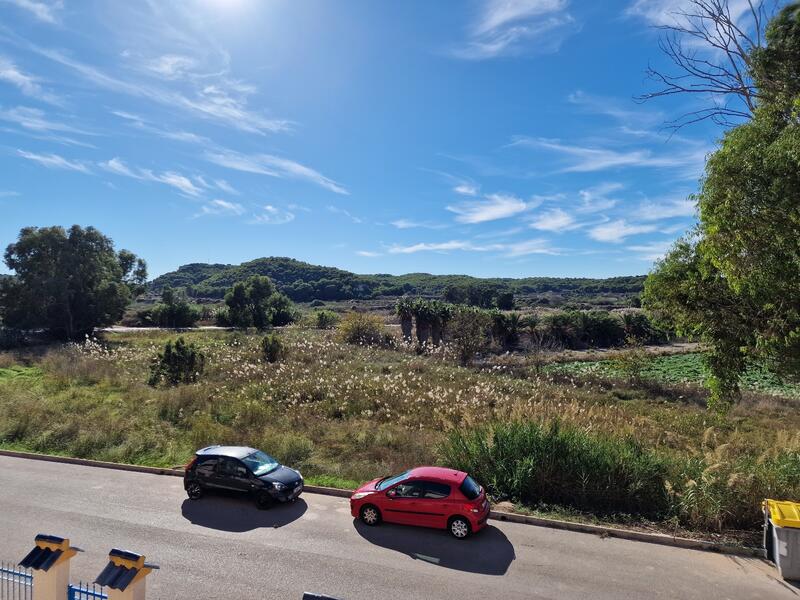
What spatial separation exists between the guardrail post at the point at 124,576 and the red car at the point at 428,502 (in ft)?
20.8

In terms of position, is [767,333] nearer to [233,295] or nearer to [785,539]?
[785,539]

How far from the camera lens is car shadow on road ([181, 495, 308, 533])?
37.1 ft

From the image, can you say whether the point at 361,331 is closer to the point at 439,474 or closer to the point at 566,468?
the point at 566,468

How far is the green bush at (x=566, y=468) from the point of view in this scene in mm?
11664

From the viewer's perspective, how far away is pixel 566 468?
40.0 ft

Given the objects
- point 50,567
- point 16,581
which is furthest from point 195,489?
point 50,567

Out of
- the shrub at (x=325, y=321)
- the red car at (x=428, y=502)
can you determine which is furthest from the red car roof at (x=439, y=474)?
the shrub at (x=325, y=321)

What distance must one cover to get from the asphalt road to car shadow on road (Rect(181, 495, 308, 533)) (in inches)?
1.1

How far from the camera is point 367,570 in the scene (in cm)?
917

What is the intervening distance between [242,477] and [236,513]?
0.84m

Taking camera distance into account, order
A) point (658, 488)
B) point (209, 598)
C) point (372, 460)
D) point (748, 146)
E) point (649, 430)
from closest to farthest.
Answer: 1. point (209, 598)
2. point (748, 146)
3. point (658, 488)
4. point (372, 460)
5. point (649, 430)

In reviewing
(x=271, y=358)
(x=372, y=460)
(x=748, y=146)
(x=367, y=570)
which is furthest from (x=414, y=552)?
(x=271, y=358)

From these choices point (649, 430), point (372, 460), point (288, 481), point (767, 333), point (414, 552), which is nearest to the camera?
point (414, 552)

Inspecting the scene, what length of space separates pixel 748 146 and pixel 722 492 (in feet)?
24.4
